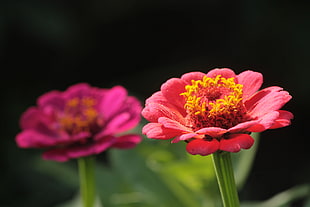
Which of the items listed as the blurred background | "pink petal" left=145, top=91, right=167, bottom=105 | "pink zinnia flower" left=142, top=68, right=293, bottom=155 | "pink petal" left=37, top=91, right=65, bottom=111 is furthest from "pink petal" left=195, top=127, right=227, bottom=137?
the blurred background

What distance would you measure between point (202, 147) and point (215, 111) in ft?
0.34

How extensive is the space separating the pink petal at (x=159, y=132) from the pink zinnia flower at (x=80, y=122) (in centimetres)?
23

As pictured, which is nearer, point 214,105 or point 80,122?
point 214,105

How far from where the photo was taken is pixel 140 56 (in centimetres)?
200

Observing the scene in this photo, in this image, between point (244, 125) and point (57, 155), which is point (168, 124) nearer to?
point (244, 125)

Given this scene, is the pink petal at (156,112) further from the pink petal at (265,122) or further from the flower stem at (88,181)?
the flower stem at (88,181)

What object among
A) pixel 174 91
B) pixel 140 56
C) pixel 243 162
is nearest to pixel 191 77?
pixel 174 91

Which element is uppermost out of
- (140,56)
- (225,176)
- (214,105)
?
(140,56)

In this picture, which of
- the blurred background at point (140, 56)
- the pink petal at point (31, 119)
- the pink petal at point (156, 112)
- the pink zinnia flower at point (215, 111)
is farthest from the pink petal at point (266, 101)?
the blurred background at point (140, 56)

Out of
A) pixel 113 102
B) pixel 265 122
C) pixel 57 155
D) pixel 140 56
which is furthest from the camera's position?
pixel 140 56

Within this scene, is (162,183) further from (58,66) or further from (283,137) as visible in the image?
(58,66)

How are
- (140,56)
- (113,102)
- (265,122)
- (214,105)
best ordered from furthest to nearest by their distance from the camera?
(140,56) → (113,102) → (214,105) → (265,122)

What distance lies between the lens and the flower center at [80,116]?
3.47 ft

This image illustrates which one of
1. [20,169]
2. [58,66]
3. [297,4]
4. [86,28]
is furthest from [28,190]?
[297,4]
